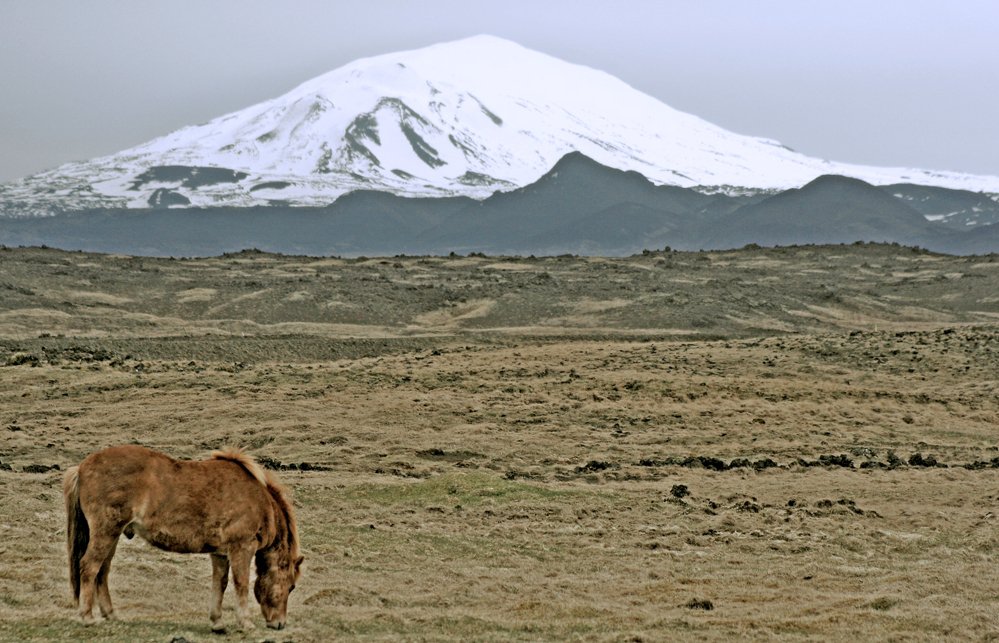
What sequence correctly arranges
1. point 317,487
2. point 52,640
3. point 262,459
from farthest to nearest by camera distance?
point 262,459, point 317,487, point 52,640

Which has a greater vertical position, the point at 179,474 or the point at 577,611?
the point at 179,474

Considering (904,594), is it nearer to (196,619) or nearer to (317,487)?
(196,619)

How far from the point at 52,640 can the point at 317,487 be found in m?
10.9

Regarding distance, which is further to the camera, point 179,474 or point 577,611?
point 577,611

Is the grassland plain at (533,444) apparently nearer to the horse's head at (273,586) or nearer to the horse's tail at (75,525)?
the horse's head at (273,586)

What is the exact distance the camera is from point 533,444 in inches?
1038

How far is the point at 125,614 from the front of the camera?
11.6 m

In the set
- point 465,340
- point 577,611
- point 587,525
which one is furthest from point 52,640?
point 465,340

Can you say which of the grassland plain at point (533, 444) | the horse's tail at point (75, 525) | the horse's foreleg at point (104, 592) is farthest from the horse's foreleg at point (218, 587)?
the horse's tail at point (75, 525)

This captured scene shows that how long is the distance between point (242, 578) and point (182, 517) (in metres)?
0.84

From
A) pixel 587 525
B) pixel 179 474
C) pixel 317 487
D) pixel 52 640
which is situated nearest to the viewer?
pixel 52 640

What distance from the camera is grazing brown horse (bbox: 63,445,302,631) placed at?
10.4 metres

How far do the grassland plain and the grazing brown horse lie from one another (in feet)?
1.31

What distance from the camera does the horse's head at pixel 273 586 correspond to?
36.6 feet
